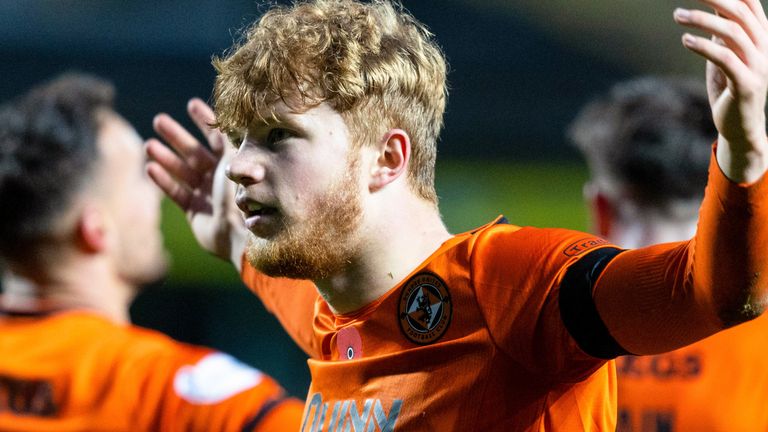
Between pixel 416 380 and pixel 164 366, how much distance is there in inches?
71.3

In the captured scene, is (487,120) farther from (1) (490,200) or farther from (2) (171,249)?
(2) (171,249)

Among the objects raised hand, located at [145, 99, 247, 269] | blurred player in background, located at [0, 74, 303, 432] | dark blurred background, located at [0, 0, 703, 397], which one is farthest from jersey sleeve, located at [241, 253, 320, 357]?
dark blurred background, located at [0, 0, 703, 397]

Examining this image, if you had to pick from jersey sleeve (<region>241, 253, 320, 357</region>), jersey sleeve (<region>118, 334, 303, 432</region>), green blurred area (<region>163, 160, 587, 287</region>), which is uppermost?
jersey sleeve (<region>241, 253, 320, 357</region>)

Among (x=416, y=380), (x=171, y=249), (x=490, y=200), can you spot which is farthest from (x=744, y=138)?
(x=171, y=249)

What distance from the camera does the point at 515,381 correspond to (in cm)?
207

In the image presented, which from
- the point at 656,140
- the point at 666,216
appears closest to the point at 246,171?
the point at 666,216

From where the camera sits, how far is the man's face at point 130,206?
4.39m

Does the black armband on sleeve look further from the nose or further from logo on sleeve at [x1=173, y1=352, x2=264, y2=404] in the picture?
logo on sleeve at [x1=173, y1=352, x2=264, y2=404]

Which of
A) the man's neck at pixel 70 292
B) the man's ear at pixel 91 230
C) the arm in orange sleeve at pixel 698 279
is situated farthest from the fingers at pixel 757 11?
the man's ear at pixel 91 230

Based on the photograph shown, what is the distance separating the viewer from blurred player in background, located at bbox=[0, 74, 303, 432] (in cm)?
373

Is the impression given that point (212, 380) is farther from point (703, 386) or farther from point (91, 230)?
point (703, 386)

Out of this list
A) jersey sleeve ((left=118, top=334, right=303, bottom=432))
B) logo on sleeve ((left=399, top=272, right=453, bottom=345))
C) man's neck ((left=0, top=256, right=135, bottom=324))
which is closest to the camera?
logo on sleeve ((left=399, top=272, right=453, bottom=345))

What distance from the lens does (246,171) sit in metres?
2.25

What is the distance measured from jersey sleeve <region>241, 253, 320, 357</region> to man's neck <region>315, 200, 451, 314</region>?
0.44 metres
